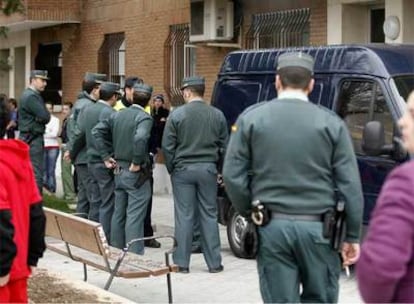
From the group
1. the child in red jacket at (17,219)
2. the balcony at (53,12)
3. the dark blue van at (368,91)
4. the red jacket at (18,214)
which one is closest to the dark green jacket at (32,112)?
the dark blue van at (368,91)

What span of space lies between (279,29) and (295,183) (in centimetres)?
988

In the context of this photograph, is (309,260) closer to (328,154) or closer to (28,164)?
(328,154)

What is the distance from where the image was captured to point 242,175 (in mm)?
5141

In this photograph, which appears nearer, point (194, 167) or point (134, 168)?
point (194, 167)

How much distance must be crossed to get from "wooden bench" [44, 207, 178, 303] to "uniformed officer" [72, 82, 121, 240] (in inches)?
68.1

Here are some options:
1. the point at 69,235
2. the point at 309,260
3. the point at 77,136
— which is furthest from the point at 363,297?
the point at 77,136

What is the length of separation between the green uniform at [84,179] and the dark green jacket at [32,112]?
68 cm

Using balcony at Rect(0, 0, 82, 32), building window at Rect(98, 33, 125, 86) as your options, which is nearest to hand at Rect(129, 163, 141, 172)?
building window at Rect(98, 33, 125, 86)

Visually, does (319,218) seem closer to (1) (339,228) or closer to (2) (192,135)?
(1) (339,228)

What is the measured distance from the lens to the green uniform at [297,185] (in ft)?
16.1

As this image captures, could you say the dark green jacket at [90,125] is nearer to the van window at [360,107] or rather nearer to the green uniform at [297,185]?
the van window at [360,107]

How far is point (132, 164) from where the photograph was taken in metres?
9.69

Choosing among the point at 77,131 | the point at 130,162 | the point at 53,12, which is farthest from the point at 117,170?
the point at 53,12

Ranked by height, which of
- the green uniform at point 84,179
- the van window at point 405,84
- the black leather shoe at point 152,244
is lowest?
the black leather shoe at point 152,244
